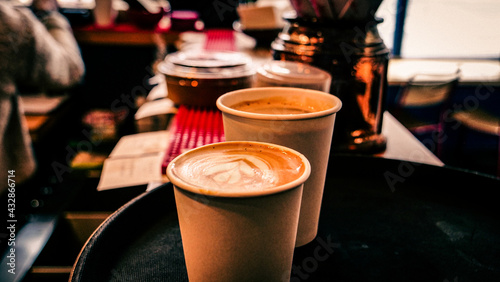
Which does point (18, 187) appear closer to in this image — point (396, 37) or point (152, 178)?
point (152, 178)

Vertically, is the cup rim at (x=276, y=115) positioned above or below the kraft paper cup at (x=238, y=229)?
above

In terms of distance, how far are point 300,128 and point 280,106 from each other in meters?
0.18

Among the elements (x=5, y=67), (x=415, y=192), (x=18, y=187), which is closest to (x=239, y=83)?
(x=415, y=192)

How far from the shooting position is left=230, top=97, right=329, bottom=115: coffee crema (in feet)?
2.70

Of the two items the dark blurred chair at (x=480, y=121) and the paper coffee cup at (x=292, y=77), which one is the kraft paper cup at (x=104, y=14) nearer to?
the paper coffee cup at (x=292, y=77)

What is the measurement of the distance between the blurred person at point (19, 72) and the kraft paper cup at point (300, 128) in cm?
194

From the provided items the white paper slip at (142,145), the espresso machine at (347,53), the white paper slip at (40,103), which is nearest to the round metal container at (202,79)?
the white paper slip at (142,145)

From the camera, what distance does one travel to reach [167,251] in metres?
0.79

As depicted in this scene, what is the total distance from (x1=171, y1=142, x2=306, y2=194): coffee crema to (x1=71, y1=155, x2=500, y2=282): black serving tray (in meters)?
0.25

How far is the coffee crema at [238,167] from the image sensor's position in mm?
561

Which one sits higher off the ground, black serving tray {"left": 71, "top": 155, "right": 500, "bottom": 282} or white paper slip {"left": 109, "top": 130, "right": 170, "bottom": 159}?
black serving tray {"left": 71, "top": 155, "right": 500, "bottom": 282}

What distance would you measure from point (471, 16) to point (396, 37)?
7.95ft

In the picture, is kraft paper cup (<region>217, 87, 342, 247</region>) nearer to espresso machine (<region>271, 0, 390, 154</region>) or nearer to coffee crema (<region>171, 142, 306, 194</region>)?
coffee crema (<region>171, 142, 306, 194</region>)

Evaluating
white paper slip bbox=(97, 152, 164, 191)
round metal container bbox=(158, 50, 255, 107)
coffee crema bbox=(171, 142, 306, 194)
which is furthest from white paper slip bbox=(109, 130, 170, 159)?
coffee crema bbox=(171, 142, 306, 194)
